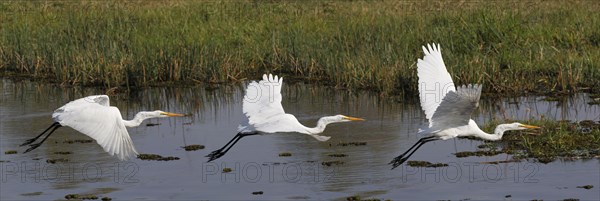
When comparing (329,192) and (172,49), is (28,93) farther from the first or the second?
(329,192)

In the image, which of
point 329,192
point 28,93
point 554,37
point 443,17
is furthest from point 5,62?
point 329,192

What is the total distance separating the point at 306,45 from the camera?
19.4 metres

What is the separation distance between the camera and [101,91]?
1814 centimetres

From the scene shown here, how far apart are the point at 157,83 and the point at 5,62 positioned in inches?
123

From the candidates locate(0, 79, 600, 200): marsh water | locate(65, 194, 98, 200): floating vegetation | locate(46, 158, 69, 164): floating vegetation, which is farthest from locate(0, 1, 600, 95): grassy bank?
locate(65, 194, 98, 200): floating vegetation

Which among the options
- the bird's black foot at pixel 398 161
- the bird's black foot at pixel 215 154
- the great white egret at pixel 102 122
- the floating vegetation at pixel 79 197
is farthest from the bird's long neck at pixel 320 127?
the floating vegetation at pixel 79 197

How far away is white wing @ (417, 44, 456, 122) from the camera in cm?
1227

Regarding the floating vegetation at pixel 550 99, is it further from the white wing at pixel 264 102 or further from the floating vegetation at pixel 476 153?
the white wing at pixel 264 102

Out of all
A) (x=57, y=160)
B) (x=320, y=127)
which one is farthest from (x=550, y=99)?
(x=57, y=160)

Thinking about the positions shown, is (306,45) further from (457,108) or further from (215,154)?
(457,108)

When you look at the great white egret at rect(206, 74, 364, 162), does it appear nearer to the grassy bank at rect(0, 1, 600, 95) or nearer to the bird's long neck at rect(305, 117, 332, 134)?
the bird's long neck at rect(305, 117, 332, 134)

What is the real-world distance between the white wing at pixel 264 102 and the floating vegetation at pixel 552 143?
247 centimetres

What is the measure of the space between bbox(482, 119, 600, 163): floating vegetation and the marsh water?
219 mm

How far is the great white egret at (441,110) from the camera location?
11.5 metres
